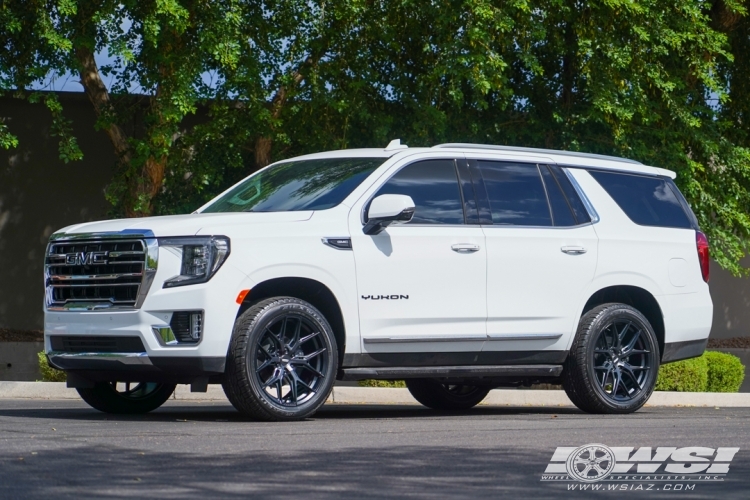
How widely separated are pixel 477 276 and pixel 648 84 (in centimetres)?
812

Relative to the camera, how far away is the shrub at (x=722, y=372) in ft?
52.6

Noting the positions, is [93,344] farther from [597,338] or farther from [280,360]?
[597,338]

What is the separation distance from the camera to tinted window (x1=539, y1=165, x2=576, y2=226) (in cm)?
1019

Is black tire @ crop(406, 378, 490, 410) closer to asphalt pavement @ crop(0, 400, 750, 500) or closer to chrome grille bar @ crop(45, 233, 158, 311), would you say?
asphalt pavement @ crop(0, 400, 750, 500)

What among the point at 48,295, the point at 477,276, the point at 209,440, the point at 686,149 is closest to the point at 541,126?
the point at 686,149

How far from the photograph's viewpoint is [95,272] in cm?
880

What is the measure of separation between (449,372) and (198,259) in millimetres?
2211

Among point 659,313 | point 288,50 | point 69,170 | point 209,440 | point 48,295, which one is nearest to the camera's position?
point 209,440

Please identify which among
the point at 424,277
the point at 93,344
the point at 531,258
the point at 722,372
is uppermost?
the point at 531,258

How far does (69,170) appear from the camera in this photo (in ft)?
64.7

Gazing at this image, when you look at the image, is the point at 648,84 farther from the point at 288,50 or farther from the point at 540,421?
the point at 540,421

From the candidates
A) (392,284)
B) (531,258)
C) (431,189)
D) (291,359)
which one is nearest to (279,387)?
(291,359)

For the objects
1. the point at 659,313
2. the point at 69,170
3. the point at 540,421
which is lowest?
the point at 540,421

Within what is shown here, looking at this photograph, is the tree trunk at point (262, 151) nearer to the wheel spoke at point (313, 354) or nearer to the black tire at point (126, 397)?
the black tire at point (126, 397)
